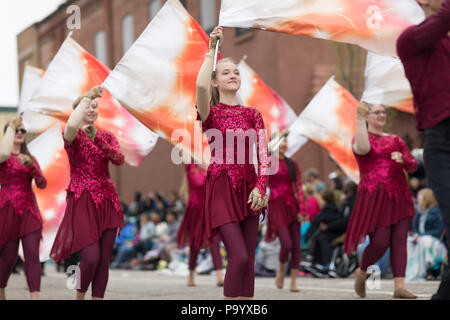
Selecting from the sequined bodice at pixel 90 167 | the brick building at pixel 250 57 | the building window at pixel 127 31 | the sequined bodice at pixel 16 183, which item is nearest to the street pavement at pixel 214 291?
the sequined bodice at pixel 16 183

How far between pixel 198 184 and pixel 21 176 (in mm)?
3864

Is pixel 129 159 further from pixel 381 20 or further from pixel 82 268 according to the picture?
pixel 381 20

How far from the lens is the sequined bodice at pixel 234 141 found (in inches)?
226

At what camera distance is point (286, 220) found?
402 inches

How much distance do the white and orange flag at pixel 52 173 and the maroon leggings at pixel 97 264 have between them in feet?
11.2

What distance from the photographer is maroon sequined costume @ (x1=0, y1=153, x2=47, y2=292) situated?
838 centimetres

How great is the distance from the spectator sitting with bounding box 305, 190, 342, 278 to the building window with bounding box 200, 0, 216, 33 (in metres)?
12.1

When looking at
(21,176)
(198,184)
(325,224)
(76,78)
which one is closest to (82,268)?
(21,176)

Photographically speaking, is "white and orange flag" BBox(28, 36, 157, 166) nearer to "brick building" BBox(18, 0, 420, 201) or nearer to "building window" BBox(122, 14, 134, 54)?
"brick building" BBox(18, 0, 420, 201)

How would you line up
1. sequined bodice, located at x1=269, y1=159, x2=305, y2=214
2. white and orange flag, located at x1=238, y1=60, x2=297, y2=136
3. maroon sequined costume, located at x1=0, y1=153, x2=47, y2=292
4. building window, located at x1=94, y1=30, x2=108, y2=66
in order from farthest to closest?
building window, located at x1=94, y1=30, x2=108, y2=66 → white and orange flag, located at x1=238, y1=60, x2=297, y2=136 → sequined bodice, located at x1=269, y1=159, x2=305, y2=214 → maroon sequined costume, located at x1=0, y1=153, x2=47, y2=292

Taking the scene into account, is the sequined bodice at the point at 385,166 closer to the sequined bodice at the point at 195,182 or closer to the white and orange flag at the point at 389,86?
A: the white and orange flag at the point at 389,86

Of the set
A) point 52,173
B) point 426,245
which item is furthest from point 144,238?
point 426,245

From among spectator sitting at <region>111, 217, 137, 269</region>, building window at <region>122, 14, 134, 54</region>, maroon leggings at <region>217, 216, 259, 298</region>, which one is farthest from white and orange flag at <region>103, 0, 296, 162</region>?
building window at <region>122, 14, 134, 54</region>
